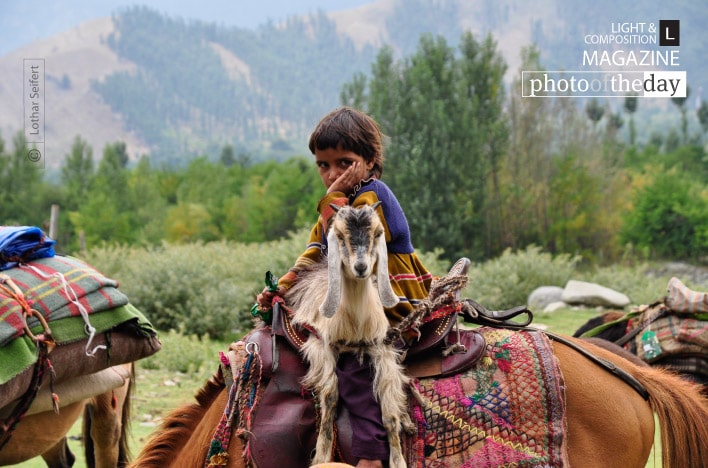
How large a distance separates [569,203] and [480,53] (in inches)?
291

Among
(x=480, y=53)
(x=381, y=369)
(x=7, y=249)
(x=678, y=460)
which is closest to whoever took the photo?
→ (x=381, y=369)

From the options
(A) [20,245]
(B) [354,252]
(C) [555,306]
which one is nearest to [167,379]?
(A) [20,245]

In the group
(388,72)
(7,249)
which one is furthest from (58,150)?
(7,249)

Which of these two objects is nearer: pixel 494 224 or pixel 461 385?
pixel 461 385

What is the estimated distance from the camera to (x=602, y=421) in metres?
2.67

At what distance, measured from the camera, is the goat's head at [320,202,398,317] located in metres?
2.27

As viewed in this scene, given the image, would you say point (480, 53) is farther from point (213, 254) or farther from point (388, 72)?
point (213, 254)

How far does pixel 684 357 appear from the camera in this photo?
463cm

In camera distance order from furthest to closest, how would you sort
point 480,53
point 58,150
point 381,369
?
point 58,150
point 480,53
point 381,369

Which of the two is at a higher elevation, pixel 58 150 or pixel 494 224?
pixel 58 150

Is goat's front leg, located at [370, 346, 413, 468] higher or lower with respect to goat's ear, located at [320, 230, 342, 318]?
lower

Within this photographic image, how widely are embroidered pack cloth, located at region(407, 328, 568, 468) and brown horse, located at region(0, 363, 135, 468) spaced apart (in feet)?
7.69

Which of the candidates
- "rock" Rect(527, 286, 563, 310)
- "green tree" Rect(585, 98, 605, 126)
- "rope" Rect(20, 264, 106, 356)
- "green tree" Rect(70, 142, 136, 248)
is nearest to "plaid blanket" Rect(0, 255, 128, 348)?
"rope" Rect(20, 264, 106, 356)

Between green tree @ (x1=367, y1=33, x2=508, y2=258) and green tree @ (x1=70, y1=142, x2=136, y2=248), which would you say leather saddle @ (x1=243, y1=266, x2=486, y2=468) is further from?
green tree @ (x1=70, y1=142, x2=136, y2=248)
